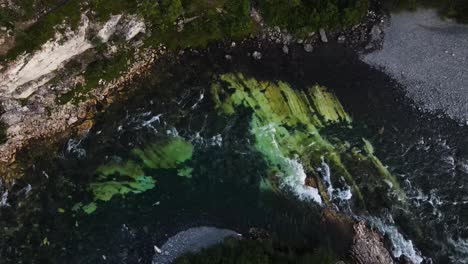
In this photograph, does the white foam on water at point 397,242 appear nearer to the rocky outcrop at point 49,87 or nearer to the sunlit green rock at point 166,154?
the sunlit green rock at point 166,154

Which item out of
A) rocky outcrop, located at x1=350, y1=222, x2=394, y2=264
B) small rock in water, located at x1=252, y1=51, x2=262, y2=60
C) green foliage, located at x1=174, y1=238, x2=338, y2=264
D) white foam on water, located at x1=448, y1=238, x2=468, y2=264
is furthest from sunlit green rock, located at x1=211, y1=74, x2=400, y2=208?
white foam on water, located at x1=448, y1=238, x2=468, y2=264

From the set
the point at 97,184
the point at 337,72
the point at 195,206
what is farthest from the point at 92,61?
the point at 337,72

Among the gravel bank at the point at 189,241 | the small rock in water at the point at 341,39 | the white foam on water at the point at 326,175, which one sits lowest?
the white foam on water at the point at 326,175

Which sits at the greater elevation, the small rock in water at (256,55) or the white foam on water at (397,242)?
the small rock in water at (256,55)

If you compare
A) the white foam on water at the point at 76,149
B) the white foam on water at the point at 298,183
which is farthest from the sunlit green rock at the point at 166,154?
the white foam on water at the point at 298,183

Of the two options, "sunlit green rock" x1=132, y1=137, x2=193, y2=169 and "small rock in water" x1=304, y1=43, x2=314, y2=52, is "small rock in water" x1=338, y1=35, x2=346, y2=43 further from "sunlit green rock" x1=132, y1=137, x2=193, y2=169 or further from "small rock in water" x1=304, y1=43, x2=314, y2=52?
"sunlit green rock" x1=132, y1=137, x2=193, y2=169

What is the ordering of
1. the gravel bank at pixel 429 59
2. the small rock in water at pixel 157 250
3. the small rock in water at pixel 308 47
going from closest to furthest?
the small rock in water at pixel 157 250, the gravel bank at pixel 429 59, the small rock in water at pixel 308 47

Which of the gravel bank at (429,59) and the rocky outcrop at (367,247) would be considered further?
the gravel bank at (429,59)
